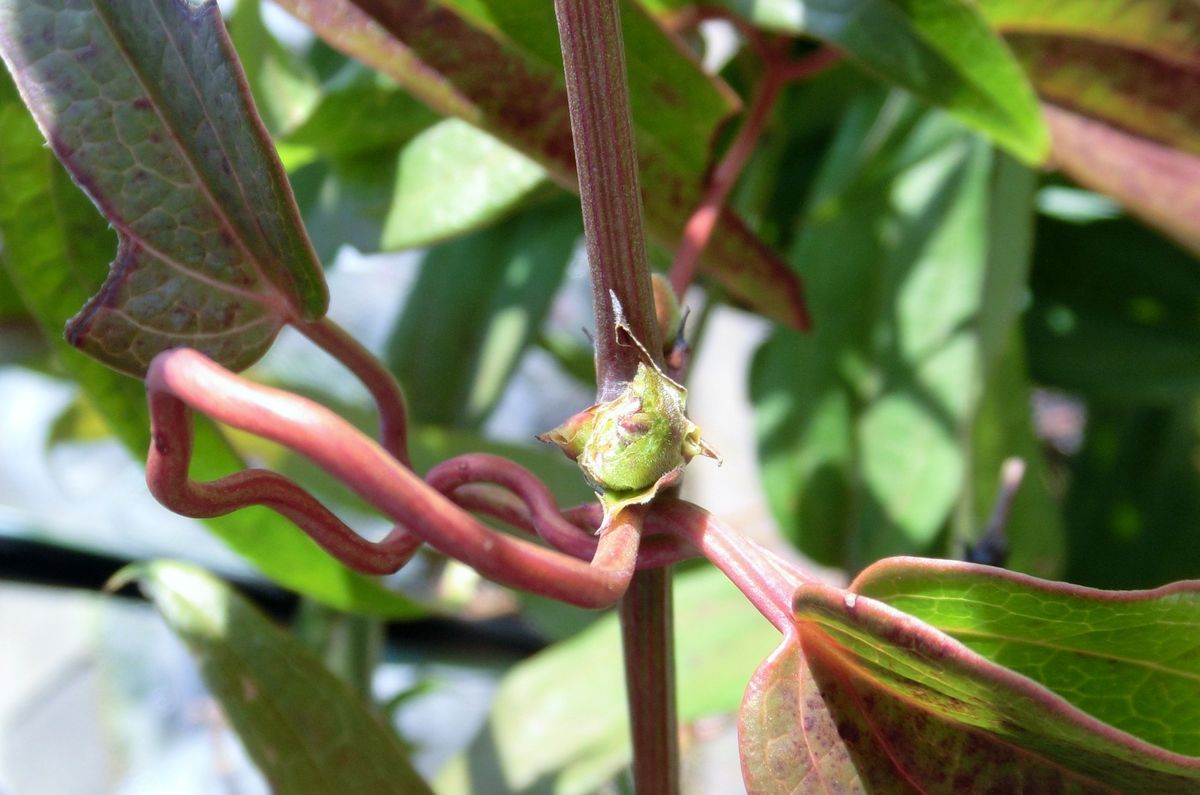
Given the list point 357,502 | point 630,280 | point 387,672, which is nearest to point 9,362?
point 357,502

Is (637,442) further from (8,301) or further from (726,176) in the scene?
(8,301)

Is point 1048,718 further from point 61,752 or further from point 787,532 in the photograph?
point 61,752

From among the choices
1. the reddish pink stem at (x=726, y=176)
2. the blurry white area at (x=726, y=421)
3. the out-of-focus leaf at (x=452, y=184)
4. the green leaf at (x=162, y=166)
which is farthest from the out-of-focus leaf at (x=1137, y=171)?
the blurry white area at (x=726, y=421)

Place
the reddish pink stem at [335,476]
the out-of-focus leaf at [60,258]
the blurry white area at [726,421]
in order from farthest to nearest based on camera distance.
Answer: the blurry white area at [726,421]
the out-of-focus leaf at [60,258]
the reddish pink stem at [335,476]

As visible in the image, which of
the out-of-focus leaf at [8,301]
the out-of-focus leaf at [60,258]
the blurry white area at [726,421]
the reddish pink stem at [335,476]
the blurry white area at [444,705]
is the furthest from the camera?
the blurry white area at [726,421]

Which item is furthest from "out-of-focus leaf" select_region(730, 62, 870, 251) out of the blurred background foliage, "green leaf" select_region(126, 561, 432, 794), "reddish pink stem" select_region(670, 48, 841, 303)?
"green leaf" select_region(126, 561, 432, 794)

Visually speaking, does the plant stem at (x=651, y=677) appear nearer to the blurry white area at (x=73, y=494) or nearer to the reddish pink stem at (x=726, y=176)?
the reddish pink stem at (x=726, y=176)
